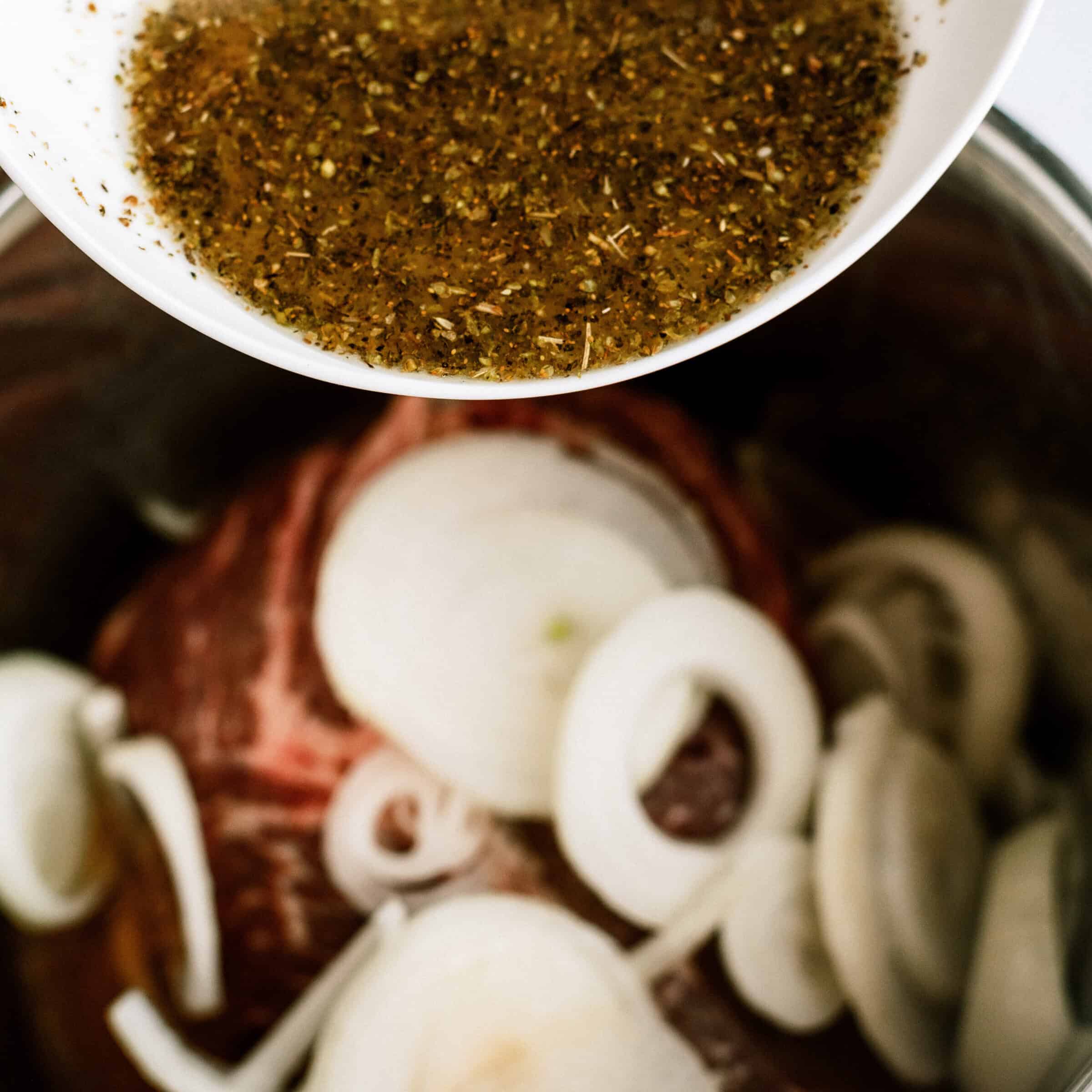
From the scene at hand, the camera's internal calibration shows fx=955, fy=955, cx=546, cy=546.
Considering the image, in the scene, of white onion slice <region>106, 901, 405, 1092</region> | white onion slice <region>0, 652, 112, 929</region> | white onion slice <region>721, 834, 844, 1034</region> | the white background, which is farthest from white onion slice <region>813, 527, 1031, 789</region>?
white onion slice <region>0, 652, 112, 929</region>

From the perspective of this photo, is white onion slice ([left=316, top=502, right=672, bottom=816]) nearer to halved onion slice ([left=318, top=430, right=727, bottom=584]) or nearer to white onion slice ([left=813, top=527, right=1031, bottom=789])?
halved onion slice ([left=318, top=430, right=727, bottom=584])

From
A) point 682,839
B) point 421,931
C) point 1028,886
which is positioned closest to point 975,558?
point 1028,886

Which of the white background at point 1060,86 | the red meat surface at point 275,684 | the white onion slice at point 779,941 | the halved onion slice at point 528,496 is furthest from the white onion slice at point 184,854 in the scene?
the white background at point 1060,86

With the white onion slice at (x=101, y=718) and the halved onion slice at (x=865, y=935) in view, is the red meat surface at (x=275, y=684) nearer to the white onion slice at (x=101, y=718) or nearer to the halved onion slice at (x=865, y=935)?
the white onion slice at (x=101, y=718)

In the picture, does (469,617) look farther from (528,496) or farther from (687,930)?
(687,930)

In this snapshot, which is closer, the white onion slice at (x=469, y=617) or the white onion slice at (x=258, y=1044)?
the white onion slice at (x=258, y=1044)

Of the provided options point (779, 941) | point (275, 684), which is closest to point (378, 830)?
point (275, 684)

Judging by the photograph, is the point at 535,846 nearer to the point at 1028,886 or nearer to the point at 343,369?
the point at 1028,886
